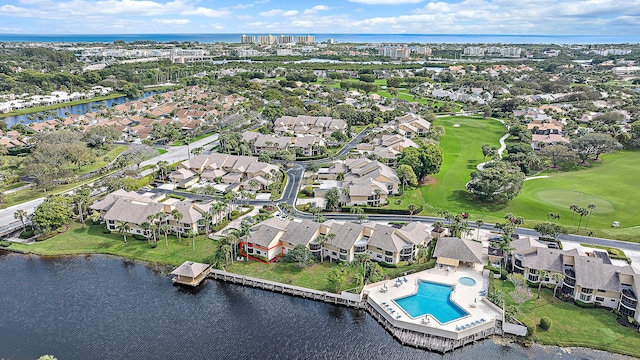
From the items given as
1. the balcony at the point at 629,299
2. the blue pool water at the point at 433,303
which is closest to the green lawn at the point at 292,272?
the blue pool water at the point at 433,303

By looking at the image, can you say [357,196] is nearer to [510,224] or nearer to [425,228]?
[425,228]

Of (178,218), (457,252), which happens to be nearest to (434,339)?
(457,252)

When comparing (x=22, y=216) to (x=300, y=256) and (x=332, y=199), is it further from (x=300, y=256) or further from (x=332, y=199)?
(x=332, y=199)

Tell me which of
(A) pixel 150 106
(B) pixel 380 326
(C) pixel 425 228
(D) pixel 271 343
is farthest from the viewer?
(A) pixel 150 106

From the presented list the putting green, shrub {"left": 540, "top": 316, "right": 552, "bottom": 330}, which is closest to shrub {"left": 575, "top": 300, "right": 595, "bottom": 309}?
shrub {"left": 540, "top": 316, "right": 552, "bottom": 330}

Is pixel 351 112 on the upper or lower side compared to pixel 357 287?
upper

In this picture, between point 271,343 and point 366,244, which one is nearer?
point 271,343

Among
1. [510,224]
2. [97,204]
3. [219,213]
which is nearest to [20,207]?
[97,204]
